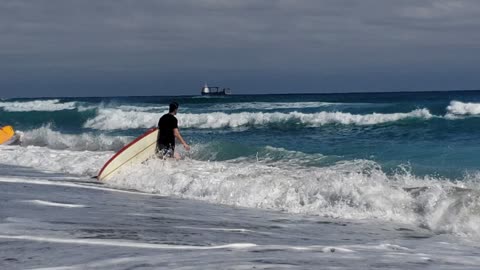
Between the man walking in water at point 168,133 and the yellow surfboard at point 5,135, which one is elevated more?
the man walking in water at point 168,133

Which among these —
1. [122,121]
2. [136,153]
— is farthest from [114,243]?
[122,121]

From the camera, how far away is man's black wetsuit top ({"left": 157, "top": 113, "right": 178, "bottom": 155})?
14.2m

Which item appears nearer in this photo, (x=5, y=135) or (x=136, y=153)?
(x=136, y=153)

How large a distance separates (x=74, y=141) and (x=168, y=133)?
11.2m

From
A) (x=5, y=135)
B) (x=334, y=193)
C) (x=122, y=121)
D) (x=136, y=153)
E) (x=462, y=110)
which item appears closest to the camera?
(x=334, y=193)

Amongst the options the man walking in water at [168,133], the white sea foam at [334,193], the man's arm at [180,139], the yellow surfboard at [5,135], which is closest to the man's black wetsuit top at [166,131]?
the man walking in water at [168,133]

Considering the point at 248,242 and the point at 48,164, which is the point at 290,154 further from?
the point at 248,242

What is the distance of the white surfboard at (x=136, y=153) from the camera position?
572 inches

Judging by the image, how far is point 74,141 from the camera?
969 inches

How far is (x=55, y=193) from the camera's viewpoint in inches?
448

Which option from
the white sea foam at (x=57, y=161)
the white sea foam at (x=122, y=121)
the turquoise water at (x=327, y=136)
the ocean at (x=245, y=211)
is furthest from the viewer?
the white sea foam at (x=122, y=121)

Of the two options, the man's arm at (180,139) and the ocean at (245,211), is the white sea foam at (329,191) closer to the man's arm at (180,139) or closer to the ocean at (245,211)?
the ocean at (245,211)

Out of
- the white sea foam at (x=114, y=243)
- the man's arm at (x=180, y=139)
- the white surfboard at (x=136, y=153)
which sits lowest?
the white sea foam at (x=114, y=243)

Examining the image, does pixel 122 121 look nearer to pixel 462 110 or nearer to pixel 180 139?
pixel 462 110
